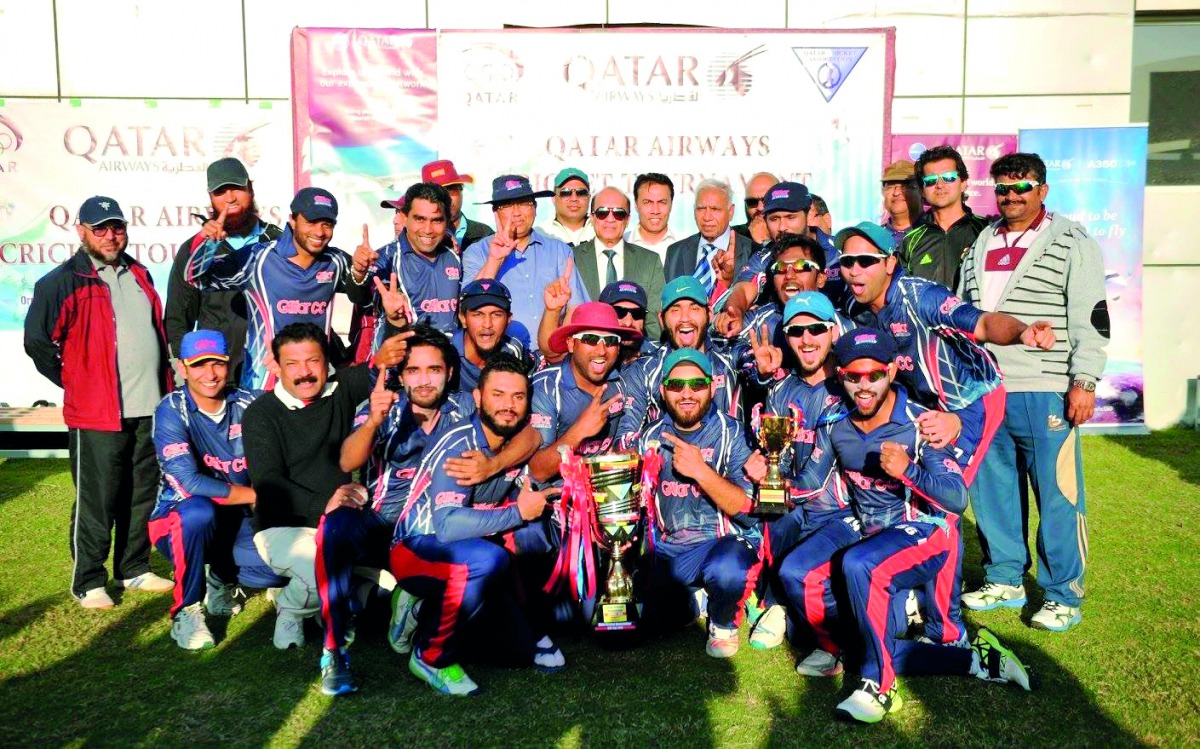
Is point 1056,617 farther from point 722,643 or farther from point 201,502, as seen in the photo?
point 201,502

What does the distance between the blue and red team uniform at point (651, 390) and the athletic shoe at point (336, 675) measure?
192 cm

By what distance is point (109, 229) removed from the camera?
634 cm

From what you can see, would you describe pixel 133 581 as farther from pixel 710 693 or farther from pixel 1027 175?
pixel 1027 175

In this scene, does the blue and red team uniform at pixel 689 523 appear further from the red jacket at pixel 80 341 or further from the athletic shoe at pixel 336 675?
the red jacket at pixel 80 341

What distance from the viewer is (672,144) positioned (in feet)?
33.1

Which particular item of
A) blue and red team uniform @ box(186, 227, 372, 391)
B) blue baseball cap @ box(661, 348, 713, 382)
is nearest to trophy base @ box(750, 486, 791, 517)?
blue baseball cap @ box(661, 348, 713, 382)

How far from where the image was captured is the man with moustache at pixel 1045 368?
570 cm

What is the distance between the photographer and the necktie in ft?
23.7

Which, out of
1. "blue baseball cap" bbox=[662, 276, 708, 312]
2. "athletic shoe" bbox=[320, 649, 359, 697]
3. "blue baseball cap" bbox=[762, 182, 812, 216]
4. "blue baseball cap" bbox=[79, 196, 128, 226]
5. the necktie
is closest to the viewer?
"athletic shoe" bbox=[320, 649, 359, 697]

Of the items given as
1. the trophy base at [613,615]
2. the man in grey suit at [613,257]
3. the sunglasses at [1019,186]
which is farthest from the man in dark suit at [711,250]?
the trophy base at [613,615]

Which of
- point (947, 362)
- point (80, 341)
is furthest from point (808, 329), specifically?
point (80, 341)

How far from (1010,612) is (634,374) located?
2658mm

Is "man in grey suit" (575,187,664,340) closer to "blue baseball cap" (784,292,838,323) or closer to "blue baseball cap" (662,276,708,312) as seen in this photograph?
"blue baseball cap" (662,276,708,312)

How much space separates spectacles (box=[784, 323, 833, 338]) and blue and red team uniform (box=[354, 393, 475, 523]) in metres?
1.85
